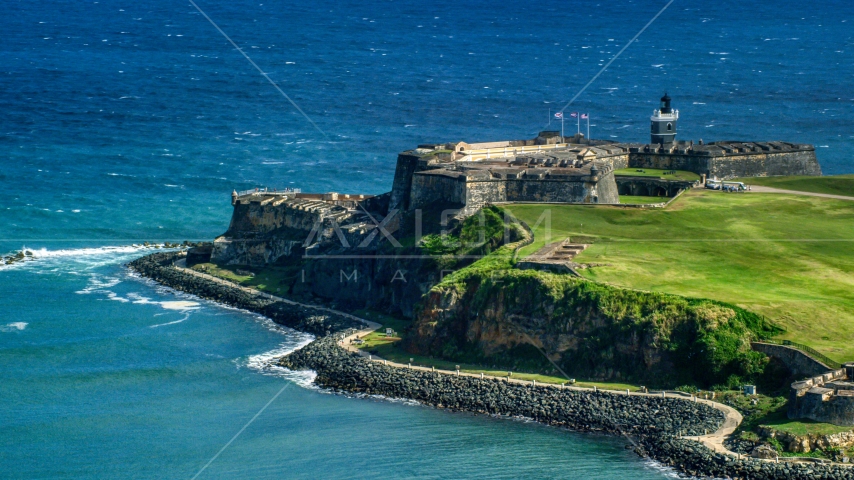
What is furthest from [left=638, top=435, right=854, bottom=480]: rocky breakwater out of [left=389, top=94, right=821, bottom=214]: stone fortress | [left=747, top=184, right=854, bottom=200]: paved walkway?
[left=747, top=184, right=854, bottom=200]: paved walkway

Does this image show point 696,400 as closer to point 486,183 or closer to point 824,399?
point 824,399

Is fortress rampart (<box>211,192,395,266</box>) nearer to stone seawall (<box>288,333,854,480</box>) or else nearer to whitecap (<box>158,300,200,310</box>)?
whitecap (<box>158,300,200,310</box>)

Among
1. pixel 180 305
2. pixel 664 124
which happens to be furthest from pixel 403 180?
pixel 664 124

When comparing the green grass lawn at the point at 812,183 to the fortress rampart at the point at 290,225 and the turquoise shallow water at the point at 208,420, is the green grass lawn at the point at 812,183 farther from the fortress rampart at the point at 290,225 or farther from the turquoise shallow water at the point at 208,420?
the turquoise shallow water at the point at 208,420

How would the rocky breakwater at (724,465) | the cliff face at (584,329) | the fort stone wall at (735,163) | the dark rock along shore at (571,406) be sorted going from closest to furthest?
the rocky breakwater at (724,465) < the dark rock along shore at (571,406) < the cliff face at (584,329) < the fort stone wall at (735,163)

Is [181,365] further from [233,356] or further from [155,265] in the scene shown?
[155,265]

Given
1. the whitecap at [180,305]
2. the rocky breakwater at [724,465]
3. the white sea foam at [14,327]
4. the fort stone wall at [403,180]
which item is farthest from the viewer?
the fort stone wall at [403,180]

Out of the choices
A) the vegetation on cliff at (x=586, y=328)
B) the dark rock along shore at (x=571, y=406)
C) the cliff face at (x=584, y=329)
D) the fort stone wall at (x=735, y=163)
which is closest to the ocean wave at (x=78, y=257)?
the dark rock along shore at (x=571, y=406)
